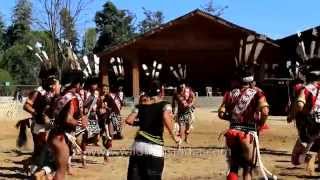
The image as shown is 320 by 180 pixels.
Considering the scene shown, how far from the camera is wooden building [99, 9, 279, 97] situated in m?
38.2

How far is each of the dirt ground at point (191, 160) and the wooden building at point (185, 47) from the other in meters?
15.7

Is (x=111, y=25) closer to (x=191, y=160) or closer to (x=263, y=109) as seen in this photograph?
(x=191, y=160)

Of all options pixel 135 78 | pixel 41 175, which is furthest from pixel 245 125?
pixel 135 78

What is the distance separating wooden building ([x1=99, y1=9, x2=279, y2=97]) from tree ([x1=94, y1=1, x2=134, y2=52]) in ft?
142

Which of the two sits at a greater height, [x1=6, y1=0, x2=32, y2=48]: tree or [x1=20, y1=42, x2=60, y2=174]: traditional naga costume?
[x1=6, y1=0, x2=32, y2=48]: tree

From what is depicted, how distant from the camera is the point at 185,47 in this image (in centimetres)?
3991

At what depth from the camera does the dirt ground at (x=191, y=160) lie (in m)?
12.5

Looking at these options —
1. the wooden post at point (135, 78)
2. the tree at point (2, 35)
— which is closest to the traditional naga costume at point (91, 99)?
the wooden post at point (135, 78)

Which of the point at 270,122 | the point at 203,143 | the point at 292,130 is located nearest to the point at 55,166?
the point at 203,143

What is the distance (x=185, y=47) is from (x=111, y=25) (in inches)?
1910

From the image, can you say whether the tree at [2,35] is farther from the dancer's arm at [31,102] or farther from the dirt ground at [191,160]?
the dancer's arm at [31,102]

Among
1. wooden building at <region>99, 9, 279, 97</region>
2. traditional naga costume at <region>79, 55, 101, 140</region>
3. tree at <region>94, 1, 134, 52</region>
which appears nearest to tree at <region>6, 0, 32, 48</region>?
tree at <region>94, 1, 134, 52</region>

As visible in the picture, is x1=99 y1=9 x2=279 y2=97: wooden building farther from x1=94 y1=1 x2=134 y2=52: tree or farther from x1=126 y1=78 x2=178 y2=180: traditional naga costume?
x1=94 y1=1 x2=134 y2=52: tree

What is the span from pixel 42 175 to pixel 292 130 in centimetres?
1545
